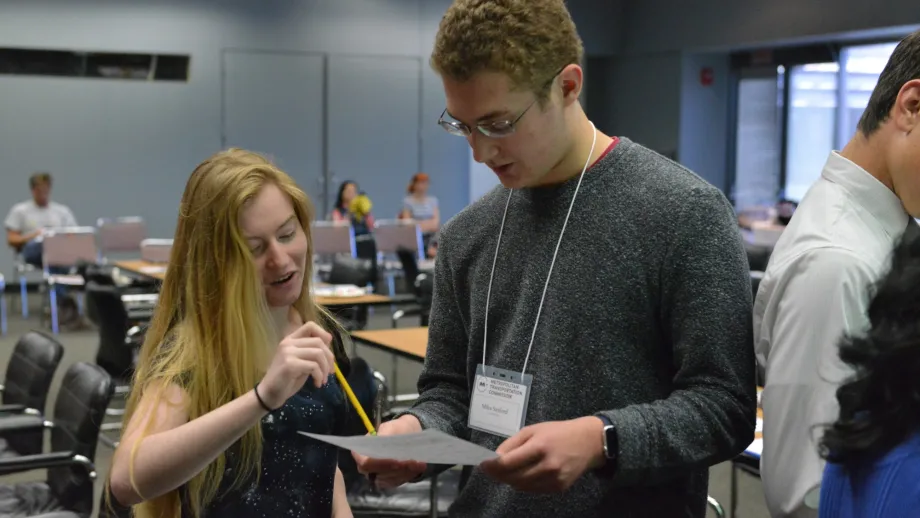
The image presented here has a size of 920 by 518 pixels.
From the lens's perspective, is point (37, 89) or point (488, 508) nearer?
point (488, 508)

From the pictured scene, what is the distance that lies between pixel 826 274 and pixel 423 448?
577mm

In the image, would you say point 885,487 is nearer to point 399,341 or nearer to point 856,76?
point 399,341

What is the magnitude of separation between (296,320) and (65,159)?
35.4 feet

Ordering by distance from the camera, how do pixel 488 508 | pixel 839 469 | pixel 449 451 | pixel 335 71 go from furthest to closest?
pixel 335 71
pixel 488 508
pixel 449 451
pixel 839 469

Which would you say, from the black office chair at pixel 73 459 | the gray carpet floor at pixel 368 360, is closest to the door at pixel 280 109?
the gray carpet floor at pixel 368 360

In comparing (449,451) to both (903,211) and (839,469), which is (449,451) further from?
(903,211)

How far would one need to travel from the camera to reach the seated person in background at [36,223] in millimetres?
9945

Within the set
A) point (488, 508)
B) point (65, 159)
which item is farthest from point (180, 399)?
point (65, 159)

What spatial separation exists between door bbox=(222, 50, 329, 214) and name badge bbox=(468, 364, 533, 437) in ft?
36.7

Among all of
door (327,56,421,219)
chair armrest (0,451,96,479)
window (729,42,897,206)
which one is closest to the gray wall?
door (327,56,421,219)

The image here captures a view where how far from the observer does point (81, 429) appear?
3191 millimetres

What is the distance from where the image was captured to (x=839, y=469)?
1046mm

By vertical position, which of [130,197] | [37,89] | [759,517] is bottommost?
[759,517]

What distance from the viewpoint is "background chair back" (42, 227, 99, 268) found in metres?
9.23
